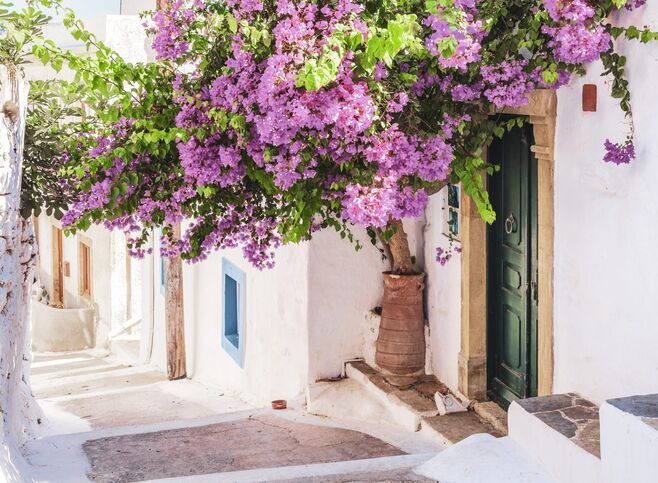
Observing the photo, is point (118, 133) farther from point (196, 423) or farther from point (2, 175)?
point (196, 423)

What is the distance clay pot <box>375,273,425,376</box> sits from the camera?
29.9 ft

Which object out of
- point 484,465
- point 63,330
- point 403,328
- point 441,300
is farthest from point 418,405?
point 63,330

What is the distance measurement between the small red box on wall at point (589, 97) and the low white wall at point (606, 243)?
44 mm

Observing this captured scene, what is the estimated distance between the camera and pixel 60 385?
1571cm

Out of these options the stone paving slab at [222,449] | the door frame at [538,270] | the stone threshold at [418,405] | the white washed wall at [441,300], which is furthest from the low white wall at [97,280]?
the door frame at [538,270]

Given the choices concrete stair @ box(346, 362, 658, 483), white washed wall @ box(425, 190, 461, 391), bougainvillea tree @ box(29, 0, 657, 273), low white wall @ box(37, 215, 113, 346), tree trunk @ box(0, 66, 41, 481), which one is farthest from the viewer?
low white wall @ box(37, 215, 113, 346)

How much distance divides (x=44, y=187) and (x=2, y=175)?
3.51 feet

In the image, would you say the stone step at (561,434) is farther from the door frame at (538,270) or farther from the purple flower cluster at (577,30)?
the purple flower cluster at (577,30)

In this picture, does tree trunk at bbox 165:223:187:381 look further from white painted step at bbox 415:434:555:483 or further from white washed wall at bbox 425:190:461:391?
white painted step at bbox 415:434:555:483

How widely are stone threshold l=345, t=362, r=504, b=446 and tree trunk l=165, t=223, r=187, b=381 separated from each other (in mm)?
5340

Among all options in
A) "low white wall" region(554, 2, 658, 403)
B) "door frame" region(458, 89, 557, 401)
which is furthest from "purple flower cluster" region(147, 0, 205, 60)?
"low white wall" region(554, 2, 658, 403)

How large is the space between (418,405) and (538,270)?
2.00m

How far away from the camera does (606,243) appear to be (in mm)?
6137

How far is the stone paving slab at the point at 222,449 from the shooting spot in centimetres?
749
